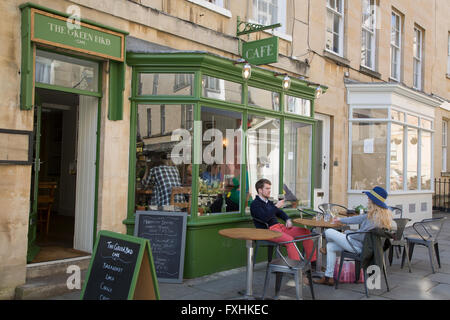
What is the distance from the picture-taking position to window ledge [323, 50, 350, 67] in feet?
32.7

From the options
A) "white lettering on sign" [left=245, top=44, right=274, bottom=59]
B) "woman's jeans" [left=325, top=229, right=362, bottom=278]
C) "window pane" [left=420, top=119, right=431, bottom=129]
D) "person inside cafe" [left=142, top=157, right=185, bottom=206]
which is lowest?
"woman's jeans" [left=325, top=229, right=362, bottom=278]

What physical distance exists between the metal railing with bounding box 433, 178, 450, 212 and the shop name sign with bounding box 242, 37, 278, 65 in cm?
1089

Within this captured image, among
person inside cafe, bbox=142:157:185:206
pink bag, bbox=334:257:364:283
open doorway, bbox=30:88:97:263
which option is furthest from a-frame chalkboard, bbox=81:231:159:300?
pink bag, bbox=334:257:364:283

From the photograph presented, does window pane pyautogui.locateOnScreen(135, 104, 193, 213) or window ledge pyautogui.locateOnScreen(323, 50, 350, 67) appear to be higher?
window ledge pyautogui.locateOnScreen(323, 50, 350, 67)

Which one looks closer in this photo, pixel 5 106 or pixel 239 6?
pixel 5 106

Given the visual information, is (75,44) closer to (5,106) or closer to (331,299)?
(5,106)

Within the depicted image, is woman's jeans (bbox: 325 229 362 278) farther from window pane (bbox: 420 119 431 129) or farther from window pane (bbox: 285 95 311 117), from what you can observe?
window pane (bbox: 420 119 431 129)

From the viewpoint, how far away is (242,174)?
729 cm

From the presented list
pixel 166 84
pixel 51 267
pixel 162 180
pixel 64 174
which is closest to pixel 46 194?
pixel 64 174

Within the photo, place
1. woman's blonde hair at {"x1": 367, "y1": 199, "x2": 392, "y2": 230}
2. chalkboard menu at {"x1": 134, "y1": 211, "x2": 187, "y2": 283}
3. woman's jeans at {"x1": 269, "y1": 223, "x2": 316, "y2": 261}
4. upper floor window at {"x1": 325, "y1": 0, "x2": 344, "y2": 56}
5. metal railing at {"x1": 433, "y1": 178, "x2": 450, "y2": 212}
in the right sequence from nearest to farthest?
1. woman's blonde hair at {"x1": 367, "y1": 199, "x2": 392, "y2": 230}
2. woman's jeans at {"x1": 269, "y1": 223, "x2": 316, "y2": 261}
3. chalkboard menu at {"x1": 134, "y1": 211, "x2": 187, "y2": 283}
4. upper floor window at {"x1": 325, "y1": 0, "x2": 344, "y2": 56}
5. metal railing at {"x1": 433, "y1": 178, "x2": 450, "y2": 212}
